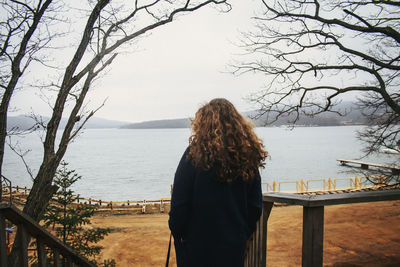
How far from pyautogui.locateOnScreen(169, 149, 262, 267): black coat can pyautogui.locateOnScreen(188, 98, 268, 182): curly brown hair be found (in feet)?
0.22

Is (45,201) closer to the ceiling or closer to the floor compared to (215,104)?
closer to the floor

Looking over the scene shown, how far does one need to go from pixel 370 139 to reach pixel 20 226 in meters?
10.9

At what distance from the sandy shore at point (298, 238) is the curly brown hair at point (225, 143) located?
8837 mm

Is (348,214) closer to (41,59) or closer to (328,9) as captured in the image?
(328,9)

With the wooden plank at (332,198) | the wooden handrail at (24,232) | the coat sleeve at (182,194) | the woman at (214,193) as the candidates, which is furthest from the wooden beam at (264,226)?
the wooden handrail at (24,232)

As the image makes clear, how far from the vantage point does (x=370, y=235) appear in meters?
12.1

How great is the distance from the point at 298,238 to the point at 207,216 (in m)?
13.7

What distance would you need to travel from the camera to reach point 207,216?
63.1 inches

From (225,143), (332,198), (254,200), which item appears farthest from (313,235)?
(225,143)

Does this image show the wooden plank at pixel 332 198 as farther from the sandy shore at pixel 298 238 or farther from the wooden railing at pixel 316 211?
the sandy shore at pixel 298 238

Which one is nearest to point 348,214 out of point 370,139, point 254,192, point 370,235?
point 370,235

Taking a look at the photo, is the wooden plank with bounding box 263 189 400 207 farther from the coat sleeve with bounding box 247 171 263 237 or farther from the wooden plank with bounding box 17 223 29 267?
the wooden plank with bounding box 17 223 29 267

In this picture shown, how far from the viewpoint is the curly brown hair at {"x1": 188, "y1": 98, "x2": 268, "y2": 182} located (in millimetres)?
1578

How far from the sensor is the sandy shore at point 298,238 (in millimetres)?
9735
